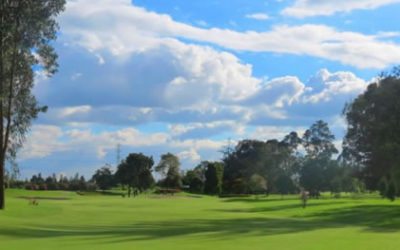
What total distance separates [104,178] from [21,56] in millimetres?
147842

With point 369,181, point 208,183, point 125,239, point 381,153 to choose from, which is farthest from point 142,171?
point 125,239

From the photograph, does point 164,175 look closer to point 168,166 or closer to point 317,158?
point 168,166

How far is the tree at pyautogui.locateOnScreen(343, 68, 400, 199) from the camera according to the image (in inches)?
2062

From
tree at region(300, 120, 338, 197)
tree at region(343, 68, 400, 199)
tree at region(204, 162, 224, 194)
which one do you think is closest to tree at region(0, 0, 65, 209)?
tree at region(343, 68, 400, 199)

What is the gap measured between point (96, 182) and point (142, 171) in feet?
73.3

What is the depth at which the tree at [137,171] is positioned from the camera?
173m

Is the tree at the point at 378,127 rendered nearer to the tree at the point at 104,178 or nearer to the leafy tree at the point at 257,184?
the leafy tree at the point at 257,184

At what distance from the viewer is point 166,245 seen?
24016 mm

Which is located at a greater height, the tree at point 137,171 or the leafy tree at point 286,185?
the tree at point 137,171

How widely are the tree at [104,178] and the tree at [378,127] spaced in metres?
124

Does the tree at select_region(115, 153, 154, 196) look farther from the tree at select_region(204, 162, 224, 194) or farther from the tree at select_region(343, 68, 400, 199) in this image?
the tree at select_region(343, 68, 400, 199)

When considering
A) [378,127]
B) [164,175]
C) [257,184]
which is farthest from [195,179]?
[378,127]

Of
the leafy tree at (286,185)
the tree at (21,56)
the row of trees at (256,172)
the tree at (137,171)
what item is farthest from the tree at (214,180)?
the tree at (21,56)

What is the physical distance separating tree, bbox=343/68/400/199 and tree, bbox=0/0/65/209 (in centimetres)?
2563
